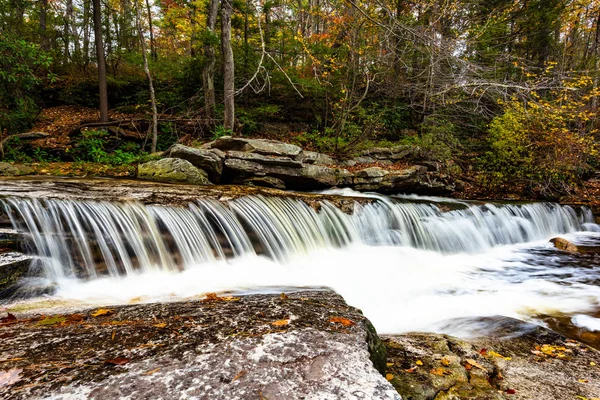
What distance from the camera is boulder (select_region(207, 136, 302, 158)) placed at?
31.7 ft

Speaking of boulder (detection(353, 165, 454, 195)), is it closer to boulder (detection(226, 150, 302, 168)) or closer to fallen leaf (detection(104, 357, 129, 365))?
boulder (detection(226, 150, 302, 168))

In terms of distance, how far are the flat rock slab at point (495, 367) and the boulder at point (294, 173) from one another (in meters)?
6.95

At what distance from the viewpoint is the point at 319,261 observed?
19.1ft

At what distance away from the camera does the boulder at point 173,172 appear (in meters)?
7.97

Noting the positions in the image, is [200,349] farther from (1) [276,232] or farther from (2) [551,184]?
(2) [551,184]

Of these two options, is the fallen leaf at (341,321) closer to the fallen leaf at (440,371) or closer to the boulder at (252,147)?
the fallen leaf at (440,371)

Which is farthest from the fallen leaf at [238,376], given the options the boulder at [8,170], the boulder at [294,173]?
the boulder at [8,170]

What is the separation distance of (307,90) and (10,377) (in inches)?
568

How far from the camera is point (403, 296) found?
15.1 ft

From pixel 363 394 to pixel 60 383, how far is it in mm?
1266

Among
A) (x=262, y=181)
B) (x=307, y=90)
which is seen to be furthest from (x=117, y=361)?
(x=307, y=90)

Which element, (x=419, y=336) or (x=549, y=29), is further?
(x=549, y=29)

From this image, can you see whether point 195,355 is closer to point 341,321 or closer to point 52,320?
point 341,321

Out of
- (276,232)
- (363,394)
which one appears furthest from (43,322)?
(276,232)
